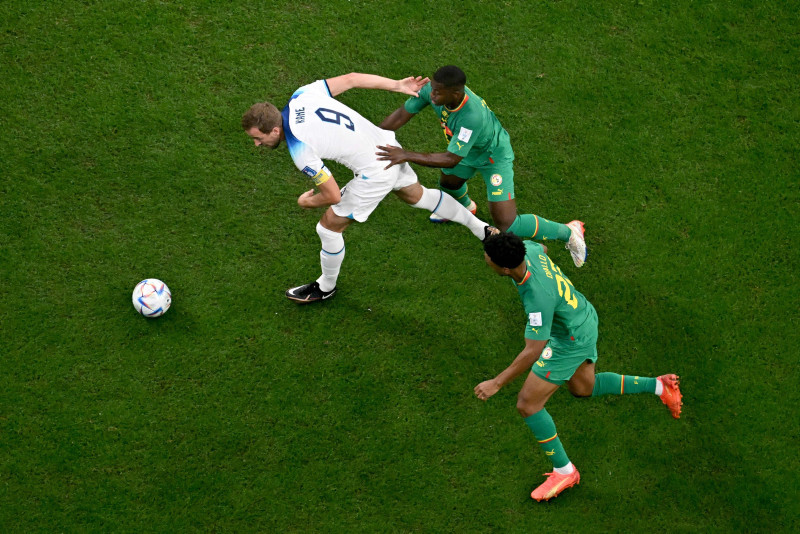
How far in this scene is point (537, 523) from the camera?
609 centimetres

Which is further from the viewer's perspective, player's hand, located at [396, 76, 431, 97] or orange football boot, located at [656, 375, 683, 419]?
player's hand, located at [396, 76, 431, 97]

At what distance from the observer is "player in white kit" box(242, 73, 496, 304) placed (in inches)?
229

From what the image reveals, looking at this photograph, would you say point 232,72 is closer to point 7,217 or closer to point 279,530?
point 7,217

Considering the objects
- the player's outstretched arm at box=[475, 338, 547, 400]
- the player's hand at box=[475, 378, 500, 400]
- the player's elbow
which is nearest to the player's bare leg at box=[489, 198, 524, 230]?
the player's elbow

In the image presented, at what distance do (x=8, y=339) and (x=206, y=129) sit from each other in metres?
2.94

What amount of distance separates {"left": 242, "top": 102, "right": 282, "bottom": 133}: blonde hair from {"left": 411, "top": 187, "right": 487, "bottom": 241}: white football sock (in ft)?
5.49

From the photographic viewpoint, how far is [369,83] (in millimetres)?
6465

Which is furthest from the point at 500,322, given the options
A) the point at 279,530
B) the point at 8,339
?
the point at 8,339

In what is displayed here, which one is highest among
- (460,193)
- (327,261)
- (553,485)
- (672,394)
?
(460,193)

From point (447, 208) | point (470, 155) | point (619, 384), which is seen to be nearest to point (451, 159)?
point (470, 155)

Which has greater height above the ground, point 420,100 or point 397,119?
point 420,100

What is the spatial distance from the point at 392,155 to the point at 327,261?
119cm

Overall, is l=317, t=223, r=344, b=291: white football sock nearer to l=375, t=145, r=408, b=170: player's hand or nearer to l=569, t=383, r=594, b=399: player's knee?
l=375, t=145, r=408, b=170: player's hand

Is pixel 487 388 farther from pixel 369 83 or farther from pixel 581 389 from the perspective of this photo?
pixel 369 83
